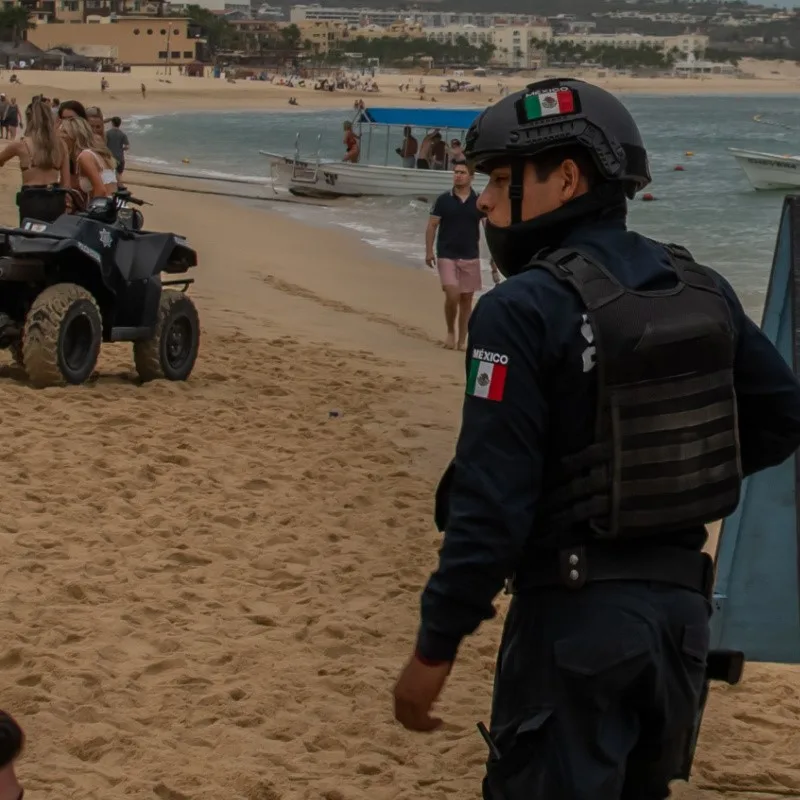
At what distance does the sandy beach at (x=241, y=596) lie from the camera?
13.2 ft

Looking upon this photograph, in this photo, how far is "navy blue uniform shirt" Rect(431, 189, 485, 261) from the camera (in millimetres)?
11547

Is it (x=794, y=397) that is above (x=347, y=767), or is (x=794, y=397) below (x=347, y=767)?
above

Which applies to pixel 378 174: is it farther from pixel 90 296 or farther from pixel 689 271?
pixel 689 271

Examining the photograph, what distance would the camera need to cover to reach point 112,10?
17650 cm

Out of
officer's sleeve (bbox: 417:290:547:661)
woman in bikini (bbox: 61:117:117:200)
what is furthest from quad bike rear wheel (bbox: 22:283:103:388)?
officer's sleeve (bbox: 417:290:547:661)

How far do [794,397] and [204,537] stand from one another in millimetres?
3570

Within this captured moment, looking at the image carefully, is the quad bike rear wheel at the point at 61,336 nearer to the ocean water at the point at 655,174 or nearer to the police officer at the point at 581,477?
the police officer at the point at 581,477

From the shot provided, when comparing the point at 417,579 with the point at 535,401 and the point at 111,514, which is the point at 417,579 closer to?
the point at 111,514

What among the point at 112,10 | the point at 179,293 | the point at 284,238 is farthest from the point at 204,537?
the point at 112,10

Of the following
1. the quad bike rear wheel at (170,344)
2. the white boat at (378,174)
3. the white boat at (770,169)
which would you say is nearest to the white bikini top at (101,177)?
the quad bike rear wheel at (170,344)

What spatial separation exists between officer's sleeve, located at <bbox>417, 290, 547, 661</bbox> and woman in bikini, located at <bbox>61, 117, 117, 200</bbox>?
6.88m

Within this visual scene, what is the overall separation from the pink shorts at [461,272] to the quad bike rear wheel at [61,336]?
3875 mm

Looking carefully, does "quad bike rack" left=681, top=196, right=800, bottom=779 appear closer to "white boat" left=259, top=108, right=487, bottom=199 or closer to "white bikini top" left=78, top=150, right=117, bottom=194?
"white bikini top" left=78, top=150, right=117, bottom=194

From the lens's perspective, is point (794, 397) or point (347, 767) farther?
point (347, 767)
